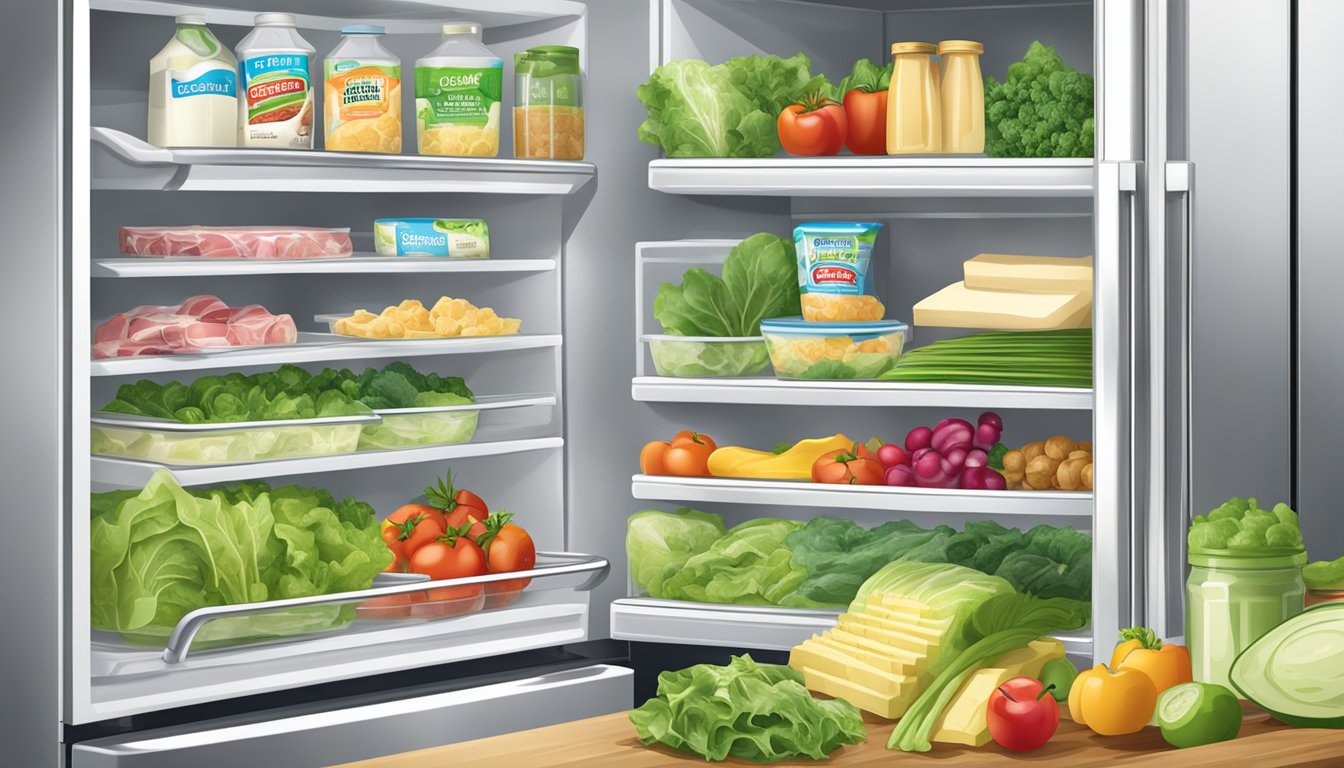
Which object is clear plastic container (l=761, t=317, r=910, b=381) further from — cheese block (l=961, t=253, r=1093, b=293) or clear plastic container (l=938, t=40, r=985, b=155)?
clear plastic container (l=938, t=40, r=985, b=155)

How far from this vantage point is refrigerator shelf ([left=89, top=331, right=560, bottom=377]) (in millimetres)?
2980

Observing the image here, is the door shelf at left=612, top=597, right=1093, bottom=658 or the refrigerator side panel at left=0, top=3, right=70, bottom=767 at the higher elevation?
the refrigerator side panel at left=0, top=3, right=70, bottom=767

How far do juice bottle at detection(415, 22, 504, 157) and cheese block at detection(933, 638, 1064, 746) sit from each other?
1552mm

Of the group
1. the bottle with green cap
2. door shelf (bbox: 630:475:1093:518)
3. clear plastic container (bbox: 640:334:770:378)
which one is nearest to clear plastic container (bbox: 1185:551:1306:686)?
door shelf (bbox: 630:475:1093:518)

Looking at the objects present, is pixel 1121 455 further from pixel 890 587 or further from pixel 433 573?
pixel 433 573

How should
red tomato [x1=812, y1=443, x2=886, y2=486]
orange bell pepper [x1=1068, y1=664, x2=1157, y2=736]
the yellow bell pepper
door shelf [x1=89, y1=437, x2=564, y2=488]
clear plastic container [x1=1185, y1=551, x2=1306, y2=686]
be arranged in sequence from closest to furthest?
orange bell pepper [x1=1068, y1=664, x2=1157, y2=736], clear plastic container [x1=1185, y1=551, x2=1306, y2=686], door shelf [x1=89, y1=437, x2=564, y2=488], red tomato [x1=812, y1=443, x2=886, y2=486], the yellow bell pepper

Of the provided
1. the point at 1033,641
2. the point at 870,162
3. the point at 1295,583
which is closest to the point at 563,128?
the point at 870,162

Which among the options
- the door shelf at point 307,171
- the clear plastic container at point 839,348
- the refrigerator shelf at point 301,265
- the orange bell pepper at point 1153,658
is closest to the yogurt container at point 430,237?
the refrigerator shelf at point 301,265

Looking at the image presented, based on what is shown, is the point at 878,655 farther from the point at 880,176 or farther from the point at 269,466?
the point at 269,466

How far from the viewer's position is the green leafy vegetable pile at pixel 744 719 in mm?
2639

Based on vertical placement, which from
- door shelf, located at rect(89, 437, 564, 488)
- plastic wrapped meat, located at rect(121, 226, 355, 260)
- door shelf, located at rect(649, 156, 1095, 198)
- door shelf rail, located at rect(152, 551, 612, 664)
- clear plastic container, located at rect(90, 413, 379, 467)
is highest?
door shelf, located at rect(649, 156, 1095, 198)

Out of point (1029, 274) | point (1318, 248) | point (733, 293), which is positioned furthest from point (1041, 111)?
point (733, 293)

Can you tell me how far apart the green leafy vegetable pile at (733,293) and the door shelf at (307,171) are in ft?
1.11

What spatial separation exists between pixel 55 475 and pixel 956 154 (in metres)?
1.90
